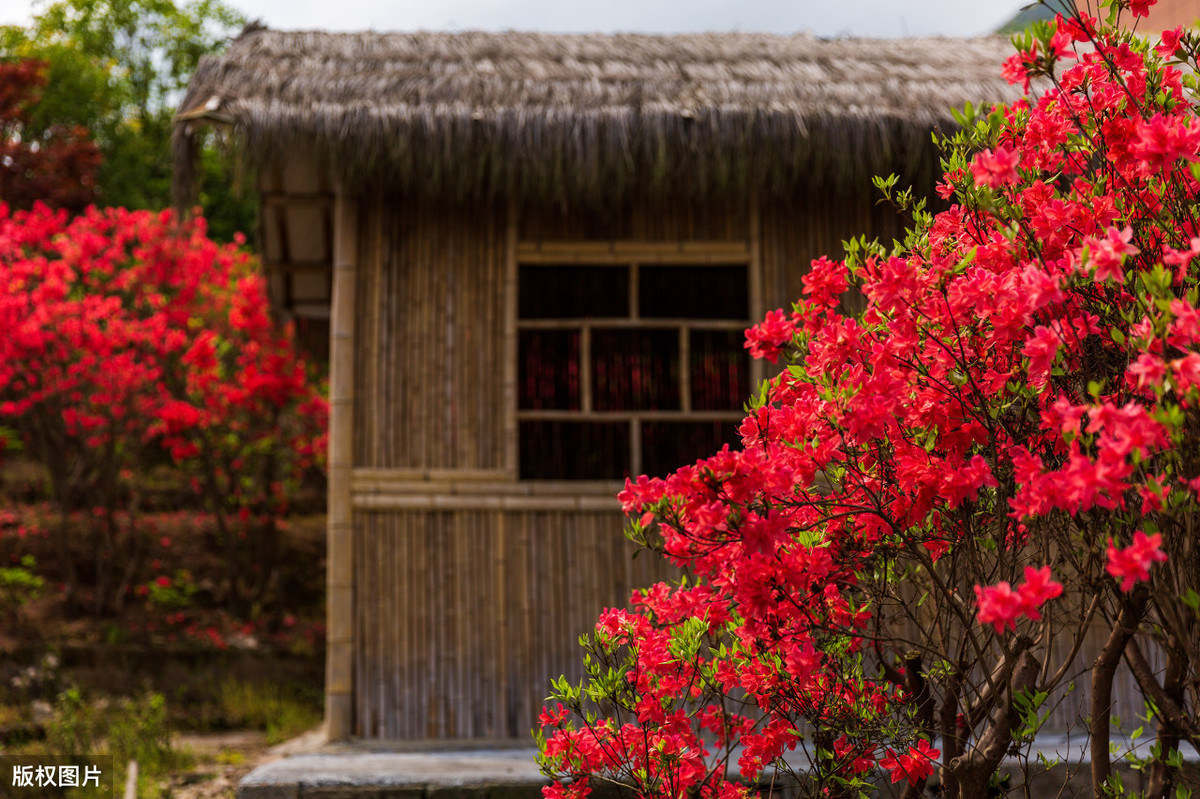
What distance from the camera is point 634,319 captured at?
15.6 ft

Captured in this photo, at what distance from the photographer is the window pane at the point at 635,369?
471 centimetres

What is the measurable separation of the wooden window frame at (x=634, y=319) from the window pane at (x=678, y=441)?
0.10 ft

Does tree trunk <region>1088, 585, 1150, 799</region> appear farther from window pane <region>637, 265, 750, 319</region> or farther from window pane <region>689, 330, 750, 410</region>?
window pane <region>637, 265, 750, 319</region>

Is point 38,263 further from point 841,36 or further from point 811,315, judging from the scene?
point 811,315

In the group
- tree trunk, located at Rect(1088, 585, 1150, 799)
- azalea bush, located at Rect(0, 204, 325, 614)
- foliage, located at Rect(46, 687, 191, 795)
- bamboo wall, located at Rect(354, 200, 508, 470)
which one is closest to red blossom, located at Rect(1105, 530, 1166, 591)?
tree trunk, located at Rect(1088, 585, 1150, 799)

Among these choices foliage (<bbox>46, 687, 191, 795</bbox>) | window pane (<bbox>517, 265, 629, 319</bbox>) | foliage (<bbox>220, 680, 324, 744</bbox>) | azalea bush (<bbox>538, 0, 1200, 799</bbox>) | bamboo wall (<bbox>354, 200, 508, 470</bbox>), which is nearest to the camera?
azalea bush (<bbox>538, 0, 1200, 799</bbox>)

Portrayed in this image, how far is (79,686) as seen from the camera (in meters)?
6.91

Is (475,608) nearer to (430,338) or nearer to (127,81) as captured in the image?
(430,338)

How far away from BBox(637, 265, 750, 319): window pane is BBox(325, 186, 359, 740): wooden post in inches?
53.8

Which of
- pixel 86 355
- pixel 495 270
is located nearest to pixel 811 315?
pixel 495 270

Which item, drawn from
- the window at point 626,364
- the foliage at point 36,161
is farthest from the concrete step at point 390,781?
the foliage at point 36,161

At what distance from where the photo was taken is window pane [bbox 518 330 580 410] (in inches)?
183

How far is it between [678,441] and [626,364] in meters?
0.44

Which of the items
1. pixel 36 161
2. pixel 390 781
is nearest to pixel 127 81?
pixel 36 161
